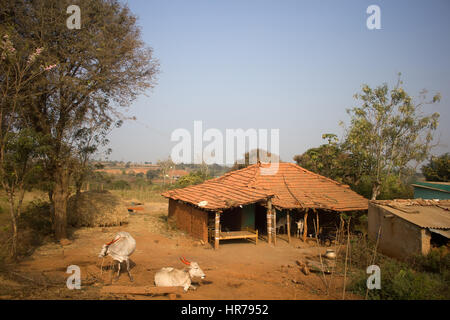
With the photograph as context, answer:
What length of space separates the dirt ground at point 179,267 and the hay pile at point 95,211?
0.45 meters

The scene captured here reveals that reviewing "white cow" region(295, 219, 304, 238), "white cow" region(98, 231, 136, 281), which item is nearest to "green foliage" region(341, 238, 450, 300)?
"white cow" region(295, 219, 304, 238)

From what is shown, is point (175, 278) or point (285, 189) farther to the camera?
point (285, 189)

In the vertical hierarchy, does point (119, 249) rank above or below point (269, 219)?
above

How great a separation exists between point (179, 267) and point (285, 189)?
821cm

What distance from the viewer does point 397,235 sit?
12.0 metres

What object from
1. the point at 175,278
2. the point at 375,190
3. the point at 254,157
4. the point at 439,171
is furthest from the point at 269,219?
the point at 439,171

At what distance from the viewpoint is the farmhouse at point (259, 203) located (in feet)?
49.1

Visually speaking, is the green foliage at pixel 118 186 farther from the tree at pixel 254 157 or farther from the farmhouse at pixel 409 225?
the farmhouse at pixel 409 225

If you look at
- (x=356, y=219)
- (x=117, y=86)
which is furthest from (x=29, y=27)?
(x=356, y=219)

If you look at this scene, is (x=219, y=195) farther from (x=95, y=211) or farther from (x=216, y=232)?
(x=95, y=211)

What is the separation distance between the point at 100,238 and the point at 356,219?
1302 cm

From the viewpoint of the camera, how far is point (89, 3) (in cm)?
1329

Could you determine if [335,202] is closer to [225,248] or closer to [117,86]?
[225,248]

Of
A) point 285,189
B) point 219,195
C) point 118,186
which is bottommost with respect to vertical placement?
point 118,186
